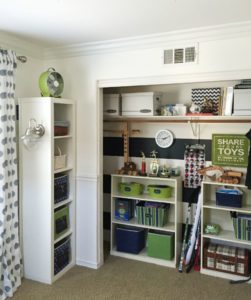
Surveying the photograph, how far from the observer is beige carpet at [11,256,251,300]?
2.93 m

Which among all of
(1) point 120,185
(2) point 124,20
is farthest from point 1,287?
(2) point 124,20

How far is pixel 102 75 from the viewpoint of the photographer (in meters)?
3.26

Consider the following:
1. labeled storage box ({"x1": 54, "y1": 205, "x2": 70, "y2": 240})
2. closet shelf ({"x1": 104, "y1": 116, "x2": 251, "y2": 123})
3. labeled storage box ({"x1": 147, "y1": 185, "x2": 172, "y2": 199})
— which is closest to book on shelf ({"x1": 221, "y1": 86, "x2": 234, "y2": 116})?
closet shelf ({"x1": 104, "y1": 116, "x2": 251, "y2": 123})

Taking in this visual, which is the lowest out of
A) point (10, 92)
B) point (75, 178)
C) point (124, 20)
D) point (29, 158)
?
point (75, 178)

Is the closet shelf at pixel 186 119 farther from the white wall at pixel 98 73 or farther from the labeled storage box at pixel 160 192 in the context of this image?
the labeled storage box at pixel 160 192

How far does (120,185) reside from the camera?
381 cm

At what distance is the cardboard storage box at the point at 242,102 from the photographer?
298 cm

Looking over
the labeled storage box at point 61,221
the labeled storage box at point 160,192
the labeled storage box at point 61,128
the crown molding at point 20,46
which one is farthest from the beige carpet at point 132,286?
the crown molding at point 20,46

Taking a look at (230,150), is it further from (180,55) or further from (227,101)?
(180,55)

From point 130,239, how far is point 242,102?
76.3 inches

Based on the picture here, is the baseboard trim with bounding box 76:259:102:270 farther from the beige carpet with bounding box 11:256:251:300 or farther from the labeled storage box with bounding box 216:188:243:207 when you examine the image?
the labeled storage box with bounding box 216:188:243:207

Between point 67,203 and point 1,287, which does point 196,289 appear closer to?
point 67,203

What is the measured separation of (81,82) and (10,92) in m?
0.78

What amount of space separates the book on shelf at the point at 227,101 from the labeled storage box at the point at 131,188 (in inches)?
49.8
